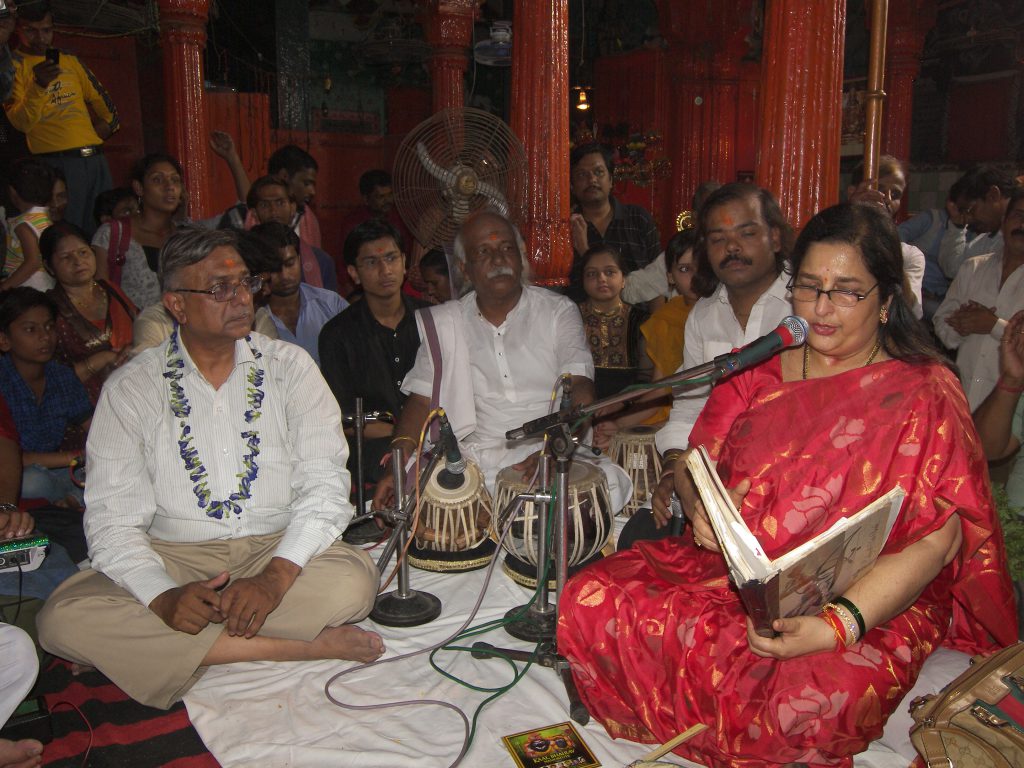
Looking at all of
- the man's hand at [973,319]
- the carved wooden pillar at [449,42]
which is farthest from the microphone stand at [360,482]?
the carved wooden pillar at [449,42]

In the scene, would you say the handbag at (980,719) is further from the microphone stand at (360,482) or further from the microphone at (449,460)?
the microphone stand at (360,482)

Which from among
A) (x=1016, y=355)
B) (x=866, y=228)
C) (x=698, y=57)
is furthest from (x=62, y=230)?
(x=698, y=57)

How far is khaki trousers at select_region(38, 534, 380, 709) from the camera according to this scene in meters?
2.85

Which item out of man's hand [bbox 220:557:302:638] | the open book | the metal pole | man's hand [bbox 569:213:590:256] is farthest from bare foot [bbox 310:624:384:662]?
man's hand [bbox 569:213:590:256]

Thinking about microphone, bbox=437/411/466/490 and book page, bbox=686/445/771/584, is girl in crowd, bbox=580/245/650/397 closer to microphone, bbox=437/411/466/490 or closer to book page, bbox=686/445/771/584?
microphone, bbox=437/411/466/490

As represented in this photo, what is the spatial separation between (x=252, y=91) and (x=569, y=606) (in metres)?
11.7

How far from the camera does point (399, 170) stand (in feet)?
17.1

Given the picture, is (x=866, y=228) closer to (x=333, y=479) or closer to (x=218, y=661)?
(x=333, y=479)

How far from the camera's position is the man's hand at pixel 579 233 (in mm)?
6121

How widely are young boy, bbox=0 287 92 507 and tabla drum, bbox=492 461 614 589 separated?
2.05 meters

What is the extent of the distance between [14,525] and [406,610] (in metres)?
1.50

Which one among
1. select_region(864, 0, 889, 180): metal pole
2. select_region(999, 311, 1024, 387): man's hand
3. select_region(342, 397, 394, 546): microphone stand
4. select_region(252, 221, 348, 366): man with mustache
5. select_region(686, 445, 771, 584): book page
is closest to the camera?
select_region(686, 445, 771, 584): book page

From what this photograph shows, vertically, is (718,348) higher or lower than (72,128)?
lower

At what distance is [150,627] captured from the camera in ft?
9.36
